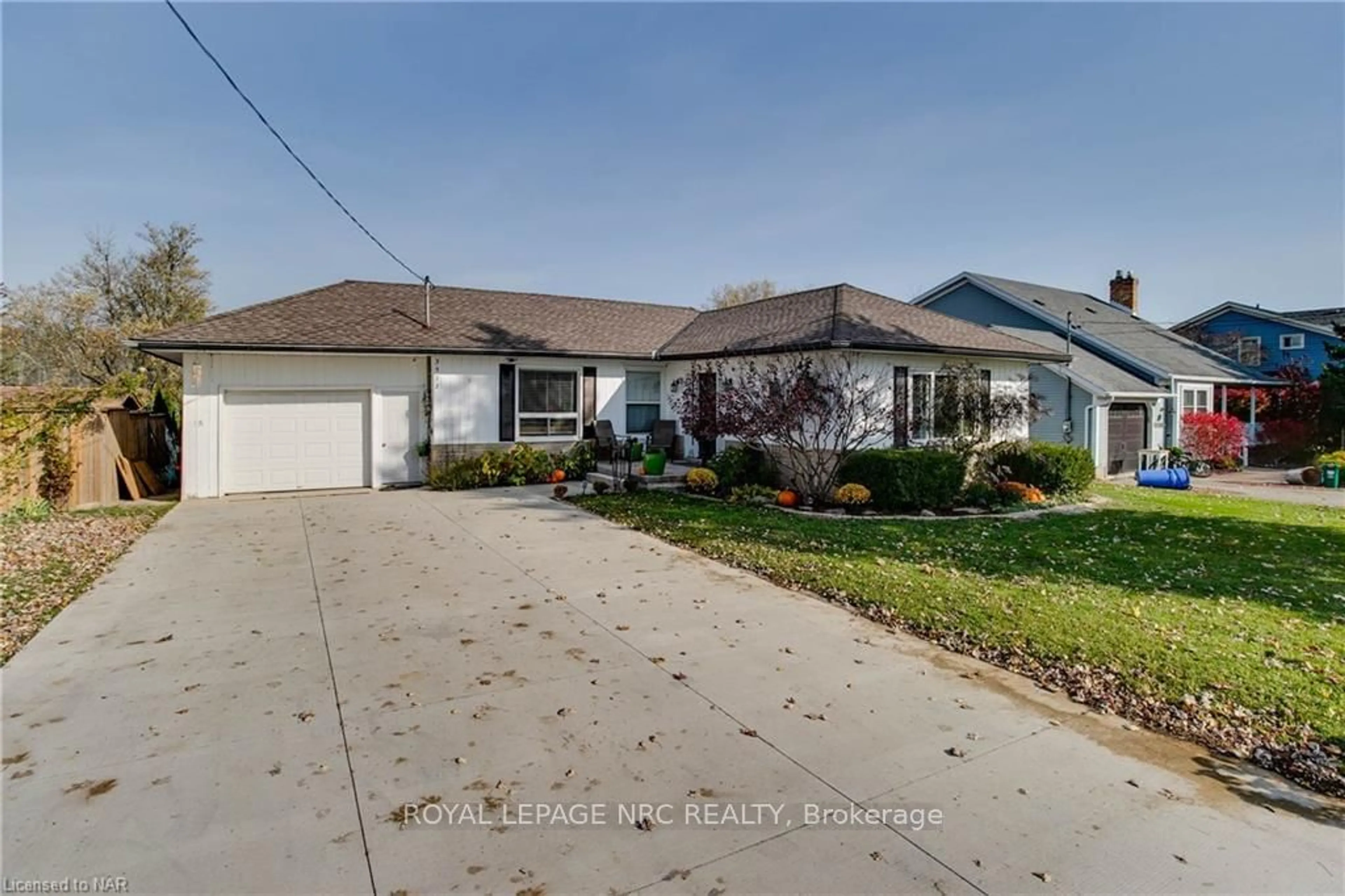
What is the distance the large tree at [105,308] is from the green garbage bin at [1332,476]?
34597 millimetres

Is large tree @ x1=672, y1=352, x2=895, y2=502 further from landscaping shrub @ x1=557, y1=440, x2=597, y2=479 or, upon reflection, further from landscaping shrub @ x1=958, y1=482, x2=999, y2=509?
landscaping shrub @ x1=557, y1=440, x2=597, y2=479

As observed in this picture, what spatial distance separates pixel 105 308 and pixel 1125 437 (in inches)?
1369

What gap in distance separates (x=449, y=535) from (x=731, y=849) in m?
7.28

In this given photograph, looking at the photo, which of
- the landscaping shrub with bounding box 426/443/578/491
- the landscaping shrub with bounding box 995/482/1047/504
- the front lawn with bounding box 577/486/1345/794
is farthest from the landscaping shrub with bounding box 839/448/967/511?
the landscaping shrub with bounding box 426/443/578/491

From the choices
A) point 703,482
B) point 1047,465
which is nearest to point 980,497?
point 1047,465

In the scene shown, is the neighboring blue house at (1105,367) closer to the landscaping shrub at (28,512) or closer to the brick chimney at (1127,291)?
the brick chimney at (1127,291)

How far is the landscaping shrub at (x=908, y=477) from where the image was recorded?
11180 millimetres

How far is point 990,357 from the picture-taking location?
1410 centimetres

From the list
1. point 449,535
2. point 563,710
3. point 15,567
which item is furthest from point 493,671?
point 15,567

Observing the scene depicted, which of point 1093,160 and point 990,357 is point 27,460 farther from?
point 1093,160

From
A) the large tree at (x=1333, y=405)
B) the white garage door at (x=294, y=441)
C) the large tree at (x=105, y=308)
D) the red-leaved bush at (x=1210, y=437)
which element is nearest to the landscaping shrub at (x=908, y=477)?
the white garage door at (x=294, y=441)

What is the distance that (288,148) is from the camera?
1038 centimetres

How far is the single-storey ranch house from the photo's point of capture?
1268 cm

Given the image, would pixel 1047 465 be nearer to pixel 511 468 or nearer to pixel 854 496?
pixel 854 496
